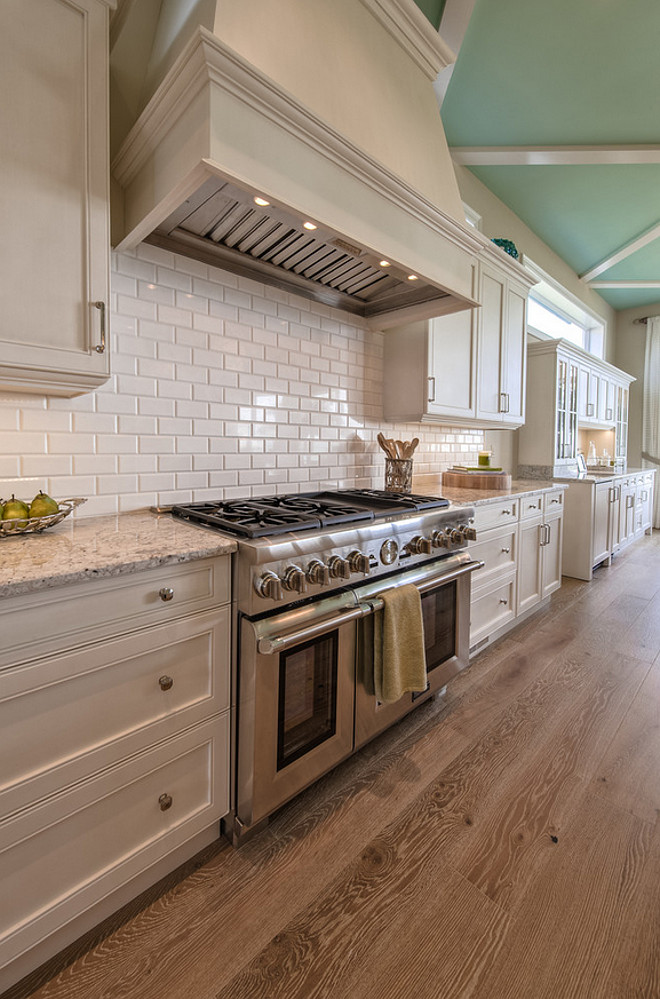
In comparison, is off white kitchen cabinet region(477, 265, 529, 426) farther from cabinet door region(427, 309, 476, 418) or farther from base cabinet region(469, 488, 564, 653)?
base cabinet region(469, 488, 564, 653)

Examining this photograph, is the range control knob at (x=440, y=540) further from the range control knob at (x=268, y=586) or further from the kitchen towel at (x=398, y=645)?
the range control knob at (x=268, y=586)

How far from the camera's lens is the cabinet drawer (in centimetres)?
243

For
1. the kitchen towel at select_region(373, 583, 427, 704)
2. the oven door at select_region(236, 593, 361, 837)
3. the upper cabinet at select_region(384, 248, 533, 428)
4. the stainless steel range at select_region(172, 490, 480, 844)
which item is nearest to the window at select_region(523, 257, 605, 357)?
the upper cabinet at select_region(384, 248, 533, 428)

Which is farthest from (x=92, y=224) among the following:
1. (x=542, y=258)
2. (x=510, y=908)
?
(x=542, y=258)

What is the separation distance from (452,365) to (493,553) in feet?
3.82

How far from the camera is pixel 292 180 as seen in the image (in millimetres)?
1383

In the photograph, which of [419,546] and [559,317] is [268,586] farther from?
[559,317]

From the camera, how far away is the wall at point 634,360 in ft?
22.2

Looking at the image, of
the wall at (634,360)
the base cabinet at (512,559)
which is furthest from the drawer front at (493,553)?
the wall at (634,360)

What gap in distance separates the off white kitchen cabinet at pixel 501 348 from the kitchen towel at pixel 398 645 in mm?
1708

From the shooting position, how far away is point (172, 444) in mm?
1819

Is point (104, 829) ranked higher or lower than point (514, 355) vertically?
lower

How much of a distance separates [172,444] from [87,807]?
Result: 123 cm

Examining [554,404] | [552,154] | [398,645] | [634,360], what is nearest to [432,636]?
[398,645]
